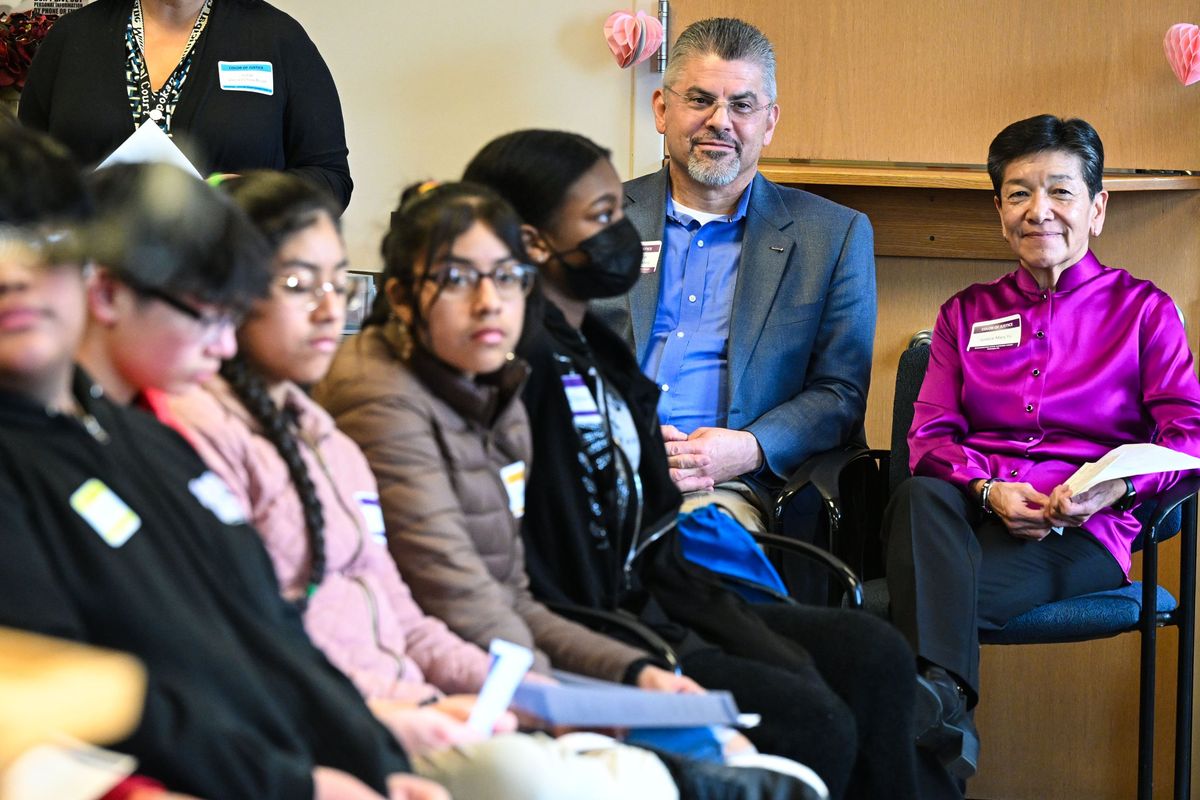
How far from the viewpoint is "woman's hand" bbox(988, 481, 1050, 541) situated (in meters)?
2.91

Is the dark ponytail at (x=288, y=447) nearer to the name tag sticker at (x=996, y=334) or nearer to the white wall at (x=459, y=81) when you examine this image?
the name tag sticker at (x=996, y=334)

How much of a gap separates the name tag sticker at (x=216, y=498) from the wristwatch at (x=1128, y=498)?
2076 millimetres

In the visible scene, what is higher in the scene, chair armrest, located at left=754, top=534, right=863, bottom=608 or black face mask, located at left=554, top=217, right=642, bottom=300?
black face mask, located at left=554, top=217, right=642, bottom=300

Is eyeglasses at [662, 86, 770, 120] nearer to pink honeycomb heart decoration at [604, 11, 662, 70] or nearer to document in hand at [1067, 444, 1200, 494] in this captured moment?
pink honeycomb heart decoration at [604, 11, 662, 70]

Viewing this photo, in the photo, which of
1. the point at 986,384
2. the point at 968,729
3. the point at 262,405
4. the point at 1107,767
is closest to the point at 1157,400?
the point at 986,384

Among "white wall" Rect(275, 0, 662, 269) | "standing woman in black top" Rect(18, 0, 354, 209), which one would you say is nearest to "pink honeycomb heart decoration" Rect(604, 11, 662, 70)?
"white wall" Rect(275, 0, 662, 269)

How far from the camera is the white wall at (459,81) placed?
3.74 meters

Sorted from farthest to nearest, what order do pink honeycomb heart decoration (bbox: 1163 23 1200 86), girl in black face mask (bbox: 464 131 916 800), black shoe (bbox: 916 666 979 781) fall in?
pink honeycomb heart decoration (bbox: 1163 23 1200 86) < black shoe (bbox: 916 666 979 781) < girl in black face mask (bbox: 464 131 916 800)

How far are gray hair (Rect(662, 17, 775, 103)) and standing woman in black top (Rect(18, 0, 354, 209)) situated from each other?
0.84 meters

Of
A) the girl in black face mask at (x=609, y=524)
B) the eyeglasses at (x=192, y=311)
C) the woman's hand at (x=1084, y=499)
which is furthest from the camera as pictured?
the woman's hand at (x=1084, y=499)

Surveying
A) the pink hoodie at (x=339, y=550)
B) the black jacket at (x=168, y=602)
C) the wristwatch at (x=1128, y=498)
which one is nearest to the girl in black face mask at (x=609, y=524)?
the pink hoodie at (x=339, y=550)

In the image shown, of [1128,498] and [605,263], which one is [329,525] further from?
[1128,498]

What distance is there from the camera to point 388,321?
6.11 ft

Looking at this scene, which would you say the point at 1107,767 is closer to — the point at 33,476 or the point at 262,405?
the point at 262,405
